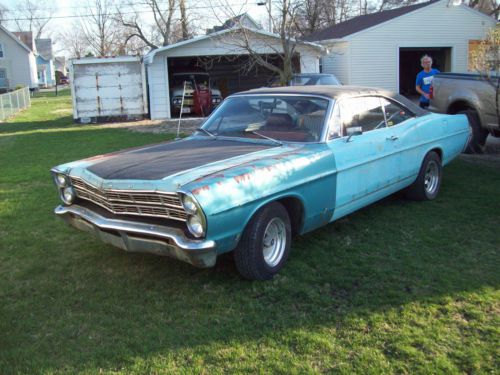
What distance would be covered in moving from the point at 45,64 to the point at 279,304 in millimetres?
78608

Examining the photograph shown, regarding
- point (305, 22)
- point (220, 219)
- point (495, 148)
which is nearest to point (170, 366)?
point (220, 219)

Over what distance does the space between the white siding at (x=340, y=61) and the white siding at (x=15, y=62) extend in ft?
126

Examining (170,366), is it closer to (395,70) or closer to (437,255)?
(437,255)

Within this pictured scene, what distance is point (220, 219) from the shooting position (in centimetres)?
366

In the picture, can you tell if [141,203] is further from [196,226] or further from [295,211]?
[295,211]

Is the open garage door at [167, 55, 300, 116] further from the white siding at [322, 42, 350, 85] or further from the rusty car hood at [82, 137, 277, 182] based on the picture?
the rusty car hood at [82, 137, 277, 182]

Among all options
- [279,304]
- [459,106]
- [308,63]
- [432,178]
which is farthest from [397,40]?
[279,304]

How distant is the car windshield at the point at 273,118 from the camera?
497 cm

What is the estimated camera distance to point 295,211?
448 cm

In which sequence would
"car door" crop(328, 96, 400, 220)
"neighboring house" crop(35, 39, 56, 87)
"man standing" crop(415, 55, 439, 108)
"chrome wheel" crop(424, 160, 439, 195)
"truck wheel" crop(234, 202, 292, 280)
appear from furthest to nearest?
"neighboring house" crop(35, 39, 56, 87) < "man standing" crop(415, 55, 439, 108) < "chrome wheel" crop(424, 160, 439, 195) < "car door" crop(328, 96, 400, 220) < "truck wheel" crop(234, 202, 292, 280)

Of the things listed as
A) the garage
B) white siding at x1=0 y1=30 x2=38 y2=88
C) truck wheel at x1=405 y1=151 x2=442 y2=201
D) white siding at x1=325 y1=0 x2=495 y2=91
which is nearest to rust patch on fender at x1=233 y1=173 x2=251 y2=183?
truck wheel at x1=405 y1=151 x2=442 y2=201

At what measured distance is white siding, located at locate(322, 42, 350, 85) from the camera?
22.8 metres

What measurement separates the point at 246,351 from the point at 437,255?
7.48 feet

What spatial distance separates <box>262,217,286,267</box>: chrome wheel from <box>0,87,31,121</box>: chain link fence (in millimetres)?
20466
